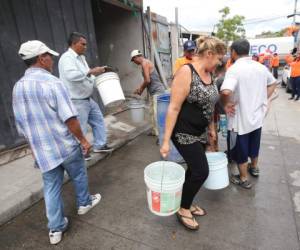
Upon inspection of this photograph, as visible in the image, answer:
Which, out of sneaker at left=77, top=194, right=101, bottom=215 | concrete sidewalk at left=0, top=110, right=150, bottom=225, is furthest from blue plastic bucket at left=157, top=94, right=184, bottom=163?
sneaker at left=77, top=194, right=101, bottom=215

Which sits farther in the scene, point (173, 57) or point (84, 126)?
point (173, 57)

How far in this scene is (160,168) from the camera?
2.40 meters

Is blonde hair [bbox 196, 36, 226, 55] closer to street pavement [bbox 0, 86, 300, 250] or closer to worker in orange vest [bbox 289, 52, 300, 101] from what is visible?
street pavement [bbox 0, 86, 300, 250]

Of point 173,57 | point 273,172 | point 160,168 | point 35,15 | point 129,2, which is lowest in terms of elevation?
point 273,172

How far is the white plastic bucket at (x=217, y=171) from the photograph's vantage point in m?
2.51

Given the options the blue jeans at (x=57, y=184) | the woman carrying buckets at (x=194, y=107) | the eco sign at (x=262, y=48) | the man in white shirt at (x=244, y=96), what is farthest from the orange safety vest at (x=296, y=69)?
the eco sign at (x=262, y=48)

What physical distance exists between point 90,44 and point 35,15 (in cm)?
137

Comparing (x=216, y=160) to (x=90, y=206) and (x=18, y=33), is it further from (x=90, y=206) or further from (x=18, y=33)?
(x=18, y=33)

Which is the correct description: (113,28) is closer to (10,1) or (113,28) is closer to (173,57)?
(173,57)

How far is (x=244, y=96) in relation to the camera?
2641 millimetres

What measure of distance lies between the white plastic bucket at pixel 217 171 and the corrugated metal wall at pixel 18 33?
3183 millimetres

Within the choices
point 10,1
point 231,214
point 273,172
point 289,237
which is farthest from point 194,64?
point 10,1

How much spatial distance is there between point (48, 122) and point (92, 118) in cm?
176

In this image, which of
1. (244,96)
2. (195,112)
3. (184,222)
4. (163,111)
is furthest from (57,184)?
(244,96)
